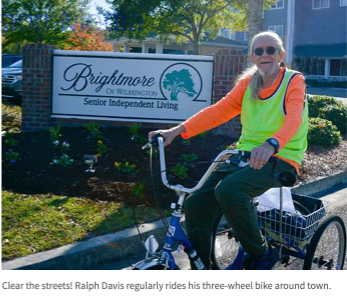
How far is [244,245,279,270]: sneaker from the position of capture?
3.86 m

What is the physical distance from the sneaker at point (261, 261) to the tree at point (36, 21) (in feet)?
36.5

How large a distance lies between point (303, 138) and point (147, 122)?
5379 mm

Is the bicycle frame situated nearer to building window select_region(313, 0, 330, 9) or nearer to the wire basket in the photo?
the wire basket

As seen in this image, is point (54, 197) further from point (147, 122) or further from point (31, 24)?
point (31, 24)

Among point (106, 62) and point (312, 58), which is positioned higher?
point (312, 58)

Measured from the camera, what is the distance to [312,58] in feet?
139

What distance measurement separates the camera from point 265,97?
374cm

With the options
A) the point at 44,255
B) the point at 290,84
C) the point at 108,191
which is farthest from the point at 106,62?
the point at 290,84

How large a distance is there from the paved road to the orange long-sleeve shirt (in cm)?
132

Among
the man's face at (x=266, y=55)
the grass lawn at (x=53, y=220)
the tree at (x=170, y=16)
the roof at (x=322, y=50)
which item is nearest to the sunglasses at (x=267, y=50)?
the man's face at (x=266, y=55)

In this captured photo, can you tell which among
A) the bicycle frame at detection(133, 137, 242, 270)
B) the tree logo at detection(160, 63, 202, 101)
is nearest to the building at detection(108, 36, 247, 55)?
the tree logo at detection(160, 63, 202, 101)

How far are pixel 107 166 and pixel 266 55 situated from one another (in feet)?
12.2

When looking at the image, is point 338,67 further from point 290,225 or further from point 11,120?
point 290,225

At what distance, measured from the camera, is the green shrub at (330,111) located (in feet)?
36.7
